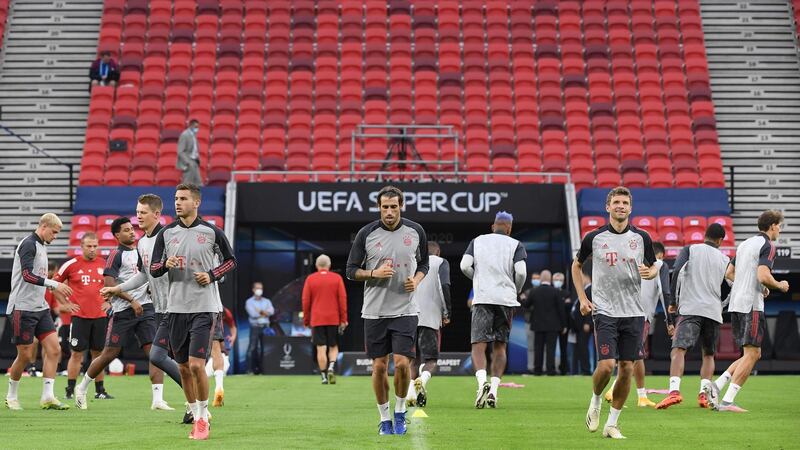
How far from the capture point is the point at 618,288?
9852 millimetres

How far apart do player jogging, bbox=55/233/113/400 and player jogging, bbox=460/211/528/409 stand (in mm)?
4585

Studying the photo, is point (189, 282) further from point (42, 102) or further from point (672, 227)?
point (42, 102)

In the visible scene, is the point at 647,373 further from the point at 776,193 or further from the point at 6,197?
the point at 6,197

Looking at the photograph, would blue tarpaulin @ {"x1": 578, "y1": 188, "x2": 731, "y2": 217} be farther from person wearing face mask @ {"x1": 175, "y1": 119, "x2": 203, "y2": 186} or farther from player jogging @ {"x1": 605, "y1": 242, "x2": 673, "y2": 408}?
player jogging @ {"x1": 605, "y1": 242, "x2": 673, "y2": 408}

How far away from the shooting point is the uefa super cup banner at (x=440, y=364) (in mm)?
23844

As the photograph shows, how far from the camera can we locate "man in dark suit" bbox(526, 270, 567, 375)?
23562mm

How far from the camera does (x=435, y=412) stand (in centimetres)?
1281

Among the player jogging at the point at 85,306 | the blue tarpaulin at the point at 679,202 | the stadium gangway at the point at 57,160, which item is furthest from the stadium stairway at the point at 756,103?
the player jogging at the point at 85,306

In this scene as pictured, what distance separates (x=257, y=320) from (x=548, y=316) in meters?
6.20

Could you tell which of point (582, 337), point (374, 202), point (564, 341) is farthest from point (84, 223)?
point (582, 337)

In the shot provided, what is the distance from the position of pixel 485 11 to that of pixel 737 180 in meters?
9.54

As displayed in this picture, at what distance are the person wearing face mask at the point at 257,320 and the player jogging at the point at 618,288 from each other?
52.6 feet

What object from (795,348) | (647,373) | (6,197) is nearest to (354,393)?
(647,373)

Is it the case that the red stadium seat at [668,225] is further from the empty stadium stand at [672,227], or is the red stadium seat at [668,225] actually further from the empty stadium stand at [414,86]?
the empty stadium stand at [414,86]
